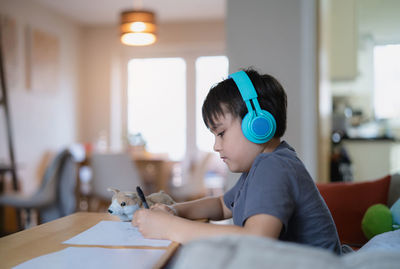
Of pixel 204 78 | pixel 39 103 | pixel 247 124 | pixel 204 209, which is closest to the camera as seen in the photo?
pixel 247 124

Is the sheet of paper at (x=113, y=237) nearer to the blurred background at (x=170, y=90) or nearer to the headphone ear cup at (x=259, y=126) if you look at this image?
the headphone ear cup at (x=259, y=126)

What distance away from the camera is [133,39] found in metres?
3.78

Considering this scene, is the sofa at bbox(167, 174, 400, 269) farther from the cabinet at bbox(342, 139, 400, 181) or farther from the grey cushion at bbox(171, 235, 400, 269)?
the cabinet at bbox(342, 139, 400, 181)

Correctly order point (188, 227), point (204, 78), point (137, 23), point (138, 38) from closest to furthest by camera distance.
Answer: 1. point (188, 227)
2. point (137, 23)
3. point (138, 38)
4. point (204, 78)

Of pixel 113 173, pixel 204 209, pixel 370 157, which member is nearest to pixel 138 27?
pixel 113 173

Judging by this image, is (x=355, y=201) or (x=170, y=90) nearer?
(x=355, y=201)

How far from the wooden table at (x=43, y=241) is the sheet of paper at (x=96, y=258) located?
0.02 meters

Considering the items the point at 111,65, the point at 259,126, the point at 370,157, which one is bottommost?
the point at 370,157

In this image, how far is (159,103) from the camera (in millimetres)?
6570

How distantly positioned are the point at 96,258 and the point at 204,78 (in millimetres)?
5789

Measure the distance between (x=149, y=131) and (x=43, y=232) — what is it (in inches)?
221

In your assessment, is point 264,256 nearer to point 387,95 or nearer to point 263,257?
point 263,257

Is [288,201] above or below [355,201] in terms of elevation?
above

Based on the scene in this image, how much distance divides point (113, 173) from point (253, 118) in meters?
3.01
